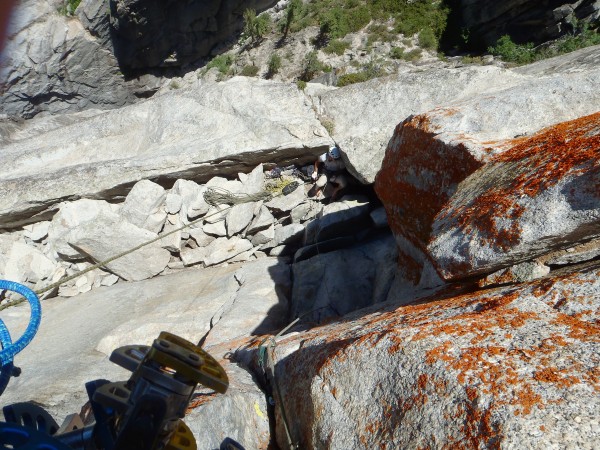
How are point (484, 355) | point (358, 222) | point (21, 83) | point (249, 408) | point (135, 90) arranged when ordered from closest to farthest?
Result: point (484, 355)
point (249, 408)
point (358, 222)
point (21, 83)
point (135, 90)

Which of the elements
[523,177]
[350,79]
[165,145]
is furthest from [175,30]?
[523,177]

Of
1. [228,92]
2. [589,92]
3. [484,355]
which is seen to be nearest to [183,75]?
[228,92]

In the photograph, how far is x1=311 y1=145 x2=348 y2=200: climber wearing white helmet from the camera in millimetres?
7492

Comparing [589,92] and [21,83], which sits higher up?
[21,83]

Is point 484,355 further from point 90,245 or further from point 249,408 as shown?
point 90,245

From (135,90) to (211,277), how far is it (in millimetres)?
23976

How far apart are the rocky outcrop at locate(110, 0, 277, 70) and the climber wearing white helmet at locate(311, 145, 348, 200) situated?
73.5ft

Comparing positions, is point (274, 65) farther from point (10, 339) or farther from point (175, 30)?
point (10, 339)

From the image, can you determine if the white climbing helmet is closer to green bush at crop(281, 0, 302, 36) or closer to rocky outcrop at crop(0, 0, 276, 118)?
green bush at crop(281, 0, 302, 36)

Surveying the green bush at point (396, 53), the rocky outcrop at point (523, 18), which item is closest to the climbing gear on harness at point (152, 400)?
the rocky outcrop at point (523, 18)

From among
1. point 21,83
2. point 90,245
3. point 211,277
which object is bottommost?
point 211,277

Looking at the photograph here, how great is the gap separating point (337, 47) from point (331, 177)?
54.6 ft

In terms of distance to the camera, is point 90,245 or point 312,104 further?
point 312,104

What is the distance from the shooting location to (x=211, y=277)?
6.97m
